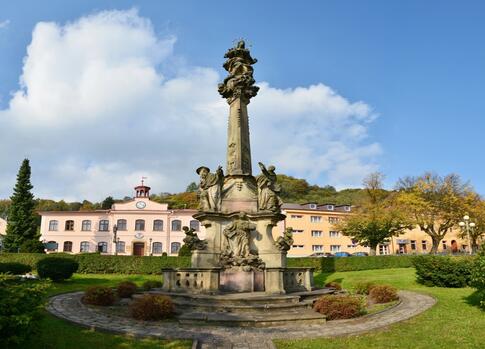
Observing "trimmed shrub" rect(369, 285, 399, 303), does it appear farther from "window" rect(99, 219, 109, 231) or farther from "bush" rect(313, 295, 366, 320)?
"window" rect(99, 219, 109, 231)

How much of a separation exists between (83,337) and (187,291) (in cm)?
560

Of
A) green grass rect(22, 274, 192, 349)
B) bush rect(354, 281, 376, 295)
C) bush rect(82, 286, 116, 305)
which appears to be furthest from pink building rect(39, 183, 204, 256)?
green grass rect(22, 274, 192, 349)

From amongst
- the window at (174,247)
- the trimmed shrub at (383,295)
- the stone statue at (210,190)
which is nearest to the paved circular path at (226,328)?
the trimmed shrub at (383,295)

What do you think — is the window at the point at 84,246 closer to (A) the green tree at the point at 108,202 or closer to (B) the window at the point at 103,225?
(B) the window at the point at 103,225

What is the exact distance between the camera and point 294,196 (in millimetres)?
88875

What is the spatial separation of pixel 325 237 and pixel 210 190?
49972mm

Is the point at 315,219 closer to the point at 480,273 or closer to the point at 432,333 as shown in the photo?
the point at 480,273

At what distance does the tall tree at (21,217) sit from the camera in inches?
1741

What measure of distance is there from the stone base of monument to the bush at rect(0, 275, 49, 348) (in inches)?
182

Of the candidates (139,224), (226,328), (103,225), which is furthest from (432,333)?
(103,225)

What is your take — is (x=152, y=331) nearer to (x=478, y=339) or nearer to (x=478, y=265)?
(x=478, y=339)

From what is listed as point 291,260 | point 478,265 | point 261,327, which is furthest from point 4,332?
point 291,260

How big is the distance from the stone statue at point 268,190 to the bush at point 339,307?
488cm

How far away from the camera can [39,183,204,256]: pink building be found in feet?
183
